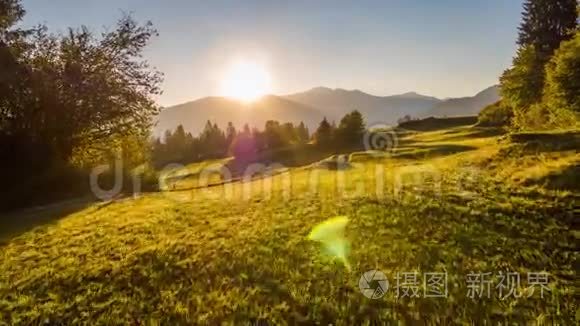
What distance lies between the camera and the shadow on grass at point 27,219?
17188mm

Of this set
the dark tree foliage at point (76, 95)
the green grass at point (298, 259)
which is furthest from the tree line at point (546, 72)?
the dark tree foliage at point (76, 95)

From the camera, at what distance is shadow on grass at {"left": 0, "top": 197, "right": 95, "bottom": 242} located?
1719 centimetres

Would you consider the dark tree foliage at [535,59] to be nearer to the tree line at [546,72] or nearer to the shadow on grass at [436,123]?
the tree line at [546,72]

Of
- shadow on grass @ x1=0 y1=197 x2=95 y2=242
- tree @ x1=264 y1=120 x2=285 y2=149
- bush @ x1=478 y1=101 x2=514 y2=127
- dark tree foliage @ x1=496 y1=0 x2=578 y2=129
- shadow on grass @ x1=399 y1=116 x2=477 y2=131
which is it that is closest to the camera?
shadow on grass @ x1=0 y1=197 x2=95 y2=242

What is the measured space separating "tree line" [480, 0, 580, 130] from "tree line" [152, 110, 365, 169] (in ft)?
131

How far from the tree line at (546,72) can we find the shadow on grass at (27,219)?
31.1 meters

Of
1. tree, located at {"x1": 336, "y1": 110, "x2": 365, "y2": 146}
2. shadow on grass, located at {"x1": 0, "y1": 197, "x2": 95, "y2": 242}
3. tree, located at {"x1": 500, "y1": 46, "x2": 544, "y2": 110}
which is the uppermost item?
tree, located at {"x1": 500, "y1": 46, "x2": 544, "y2": 110}

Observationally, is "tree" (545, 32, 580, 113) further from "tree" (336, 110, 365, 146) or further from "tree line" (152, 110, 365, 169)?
"tree" (336, 110, 365, 146)

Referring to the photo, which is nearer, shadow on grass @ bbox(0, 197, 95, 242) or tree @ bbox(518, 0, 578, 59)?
shadow on grass @ bbox(0, 197, 95, 242)

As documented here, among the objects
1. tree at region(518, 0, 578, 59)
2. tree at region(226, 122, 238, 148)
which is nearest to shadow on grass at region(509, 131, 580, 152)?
tree at region(518, 0, 578, 59)

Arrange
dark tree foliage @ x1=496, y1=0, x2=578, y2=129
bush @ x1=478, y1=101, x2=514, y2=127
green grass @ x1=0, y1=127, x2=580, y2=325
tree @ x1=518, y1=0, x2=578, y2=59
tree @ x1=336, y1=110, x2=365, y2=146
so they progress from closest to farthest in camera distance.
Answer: green grass @ x1=0, y1=127, x2=580, y2=325
dark tree foliage @ x1=496, y1=0, x2=578, y2=129
tree @ x1=518, y1=0, x2=578, y2=59
bush @ x1=478, y1=101, x2=514, y2=127
tree @ x1=336, y1=110, x2=365, y2=146

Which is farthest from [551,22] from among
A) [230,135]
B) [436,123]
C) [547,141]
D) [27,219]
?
[230,135]

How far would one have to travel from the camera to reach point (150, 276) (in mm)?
9961

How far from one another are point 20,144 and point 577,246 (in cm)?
3231
